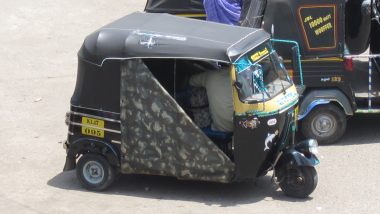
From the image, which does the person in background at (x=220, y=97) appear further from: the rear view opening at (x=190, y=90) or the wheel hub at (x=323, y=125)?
the wheel hub at (x=323, y=125)

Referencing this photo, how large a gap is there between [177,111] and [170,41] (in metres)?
0.78

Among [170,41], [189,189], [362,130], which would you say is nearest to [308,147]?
[189,189]

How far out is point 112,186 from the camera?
33.0 feet

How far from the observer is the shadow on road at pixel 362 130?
37.9 feet

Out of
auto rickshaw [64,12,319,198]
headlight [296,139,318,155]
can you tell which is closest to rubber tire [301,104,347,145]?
auto rickshaw [64,12,319,198]

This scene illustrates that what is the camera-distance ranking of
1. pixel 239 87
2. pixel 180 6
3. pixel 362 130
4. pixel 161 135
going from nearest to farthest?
pixel 239 87 < pixel 161 135 < pixel 362 130 < pixel 180 6

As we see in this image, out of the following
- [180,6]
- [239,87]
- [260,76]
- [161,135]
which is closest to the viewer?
[239,87]

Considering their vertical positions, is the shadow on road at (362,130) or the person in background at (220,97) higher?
the person in background at (220,97)

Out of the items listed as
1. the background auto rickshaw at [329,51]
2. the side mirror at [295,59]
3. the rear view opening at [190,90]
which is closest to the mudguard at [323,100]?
the background auto rickshaw at [329,51]

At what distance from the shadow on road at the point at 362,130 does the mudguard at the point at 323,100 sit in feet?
1.70

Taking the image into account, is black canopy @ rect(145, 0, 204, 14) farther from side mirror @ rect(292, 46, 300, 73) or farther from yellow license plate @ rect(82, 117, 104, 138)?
yellow license plate @ rect(82, 117, 104, 138)

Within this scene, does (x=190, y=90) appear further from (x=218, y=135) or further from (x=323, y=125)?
(x=323, y=125)

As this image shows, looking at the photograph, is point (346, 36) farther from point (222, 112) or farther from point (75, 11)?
point (75, 11)

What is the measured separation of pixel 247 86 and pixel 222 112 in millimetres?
416
